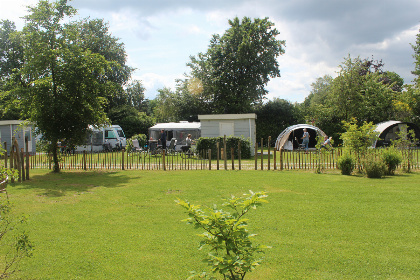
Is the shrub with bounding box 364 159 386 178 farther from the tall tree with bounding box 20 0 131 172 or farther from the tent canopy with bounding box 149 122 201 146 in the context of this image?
the tent canopy with bounding box 149 122 201 146

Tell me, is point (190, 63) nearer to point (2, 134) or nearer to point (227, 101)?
point (227, 101)

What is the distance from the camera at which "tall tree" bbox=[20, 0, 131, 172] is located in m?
12.6

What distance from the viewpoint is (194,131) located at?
26766mm

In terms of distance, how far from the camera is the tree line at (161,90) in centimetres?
1279

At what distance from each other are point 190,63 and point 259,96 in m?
9.59

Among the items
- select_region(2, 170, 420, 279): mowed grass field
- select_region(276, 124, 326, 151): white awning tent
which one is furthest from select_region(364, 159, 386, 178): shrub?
select_region(276, 124, 326, 151): white awning tent

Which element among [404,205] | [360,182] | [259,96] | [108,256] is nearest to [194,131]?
[259,96]

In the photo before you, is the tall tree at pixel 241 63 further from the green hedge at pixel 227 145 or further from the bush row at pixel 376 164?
the bush row at pixel 376 164

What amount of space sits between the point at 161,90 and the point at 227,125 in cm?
2857

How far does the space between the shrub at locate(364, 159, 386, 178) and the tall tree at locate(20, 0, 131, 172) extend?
9.92 m

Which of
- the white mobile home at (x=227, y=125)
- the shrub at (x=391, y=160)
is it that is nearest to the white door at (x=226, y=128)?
the white mobile home at (x=227, y=125)

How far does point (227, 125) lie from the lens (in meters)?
21.5

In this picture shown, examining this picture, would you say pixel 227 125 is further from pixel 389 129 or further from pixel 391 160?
pixel 389 129

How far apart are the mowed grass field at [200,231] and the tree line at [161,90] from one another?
4462mm
